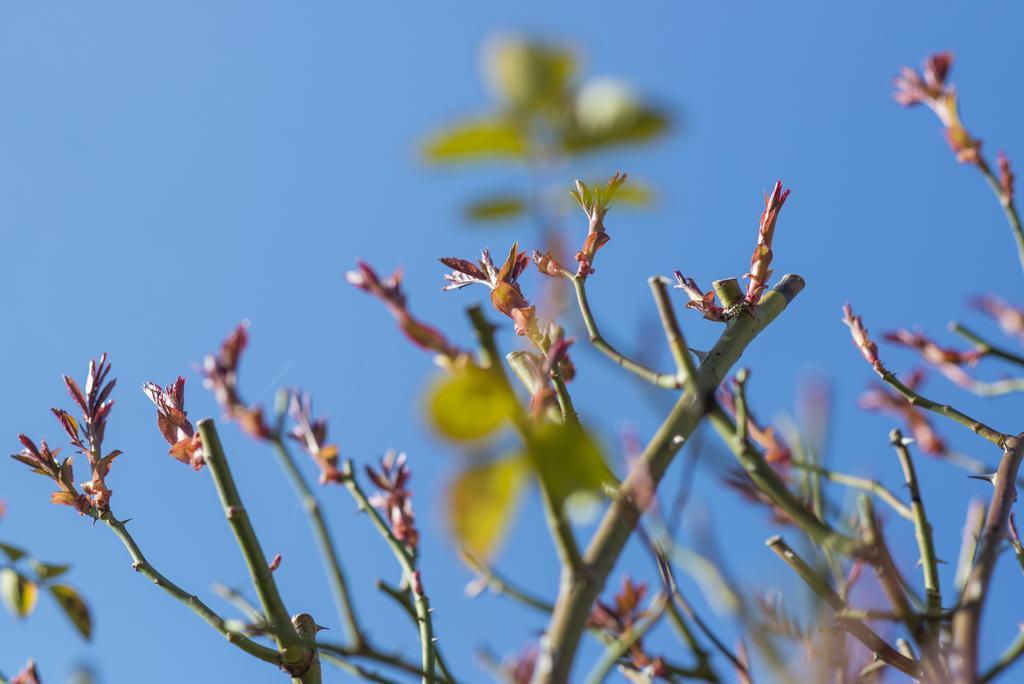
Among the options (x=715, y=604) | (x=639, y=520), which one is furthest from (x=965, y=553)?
(x=639, y=520)

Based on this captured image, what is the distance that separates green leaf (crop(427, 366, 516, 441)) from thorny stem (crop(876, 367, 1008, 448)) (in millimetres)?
1142

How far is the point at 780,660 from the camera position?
79cm

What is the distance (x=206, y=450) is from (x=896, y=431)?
82cm

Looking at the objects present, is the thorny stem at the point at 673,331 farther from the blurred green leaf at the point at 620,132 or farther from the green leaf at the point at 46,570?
the green leaf at the point at 46,570

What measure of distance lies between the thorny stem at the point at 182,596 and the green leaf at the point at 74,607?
154 millimetres

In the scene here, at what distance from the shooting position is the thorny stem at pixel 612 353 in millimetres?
1152

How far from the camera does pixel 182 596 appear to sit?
1260 mm

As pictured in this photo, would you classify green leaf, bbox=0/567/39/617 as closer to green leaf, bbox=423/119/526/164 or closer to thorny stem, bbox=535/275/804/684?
thorny stem, bbox=535/275/804/684

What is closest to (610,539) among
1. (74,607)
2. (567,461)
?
(567,461)

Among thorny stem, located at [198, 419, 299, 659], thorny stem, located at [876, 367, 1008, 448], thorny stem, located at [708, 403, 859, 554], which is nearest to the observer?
thorny stem, located at [708, 403, 859, 554]

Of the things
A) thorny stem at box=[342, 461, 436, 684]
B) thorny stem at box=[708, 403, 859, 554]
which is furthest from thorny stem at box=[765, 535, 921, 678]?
thorny stem at box=[342, 461, 436, 684]

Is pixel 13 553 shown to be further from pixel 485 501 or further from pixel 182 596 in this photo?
pixel 485 501

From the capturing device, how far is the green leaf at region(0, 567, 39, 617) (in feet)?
3.48

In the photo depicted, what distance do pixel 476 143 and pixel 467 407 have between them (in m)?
0.18
